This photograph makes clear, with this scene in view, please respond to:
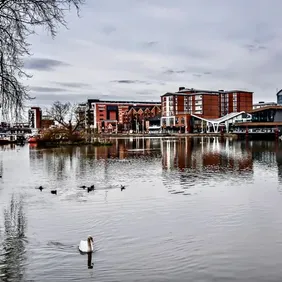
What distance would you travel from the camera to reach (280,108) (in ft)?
307

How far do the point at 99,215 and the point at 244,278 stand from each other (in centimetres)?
597

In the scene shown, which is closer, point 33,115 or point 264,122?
point 33,115

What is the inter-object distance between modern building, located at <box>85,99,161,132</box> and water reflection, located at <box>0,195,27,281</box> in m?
129

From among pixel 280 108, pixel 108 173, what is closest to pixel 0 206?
pixel 108 173

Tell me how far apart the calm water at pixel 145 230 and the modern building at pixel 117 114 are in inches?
4885

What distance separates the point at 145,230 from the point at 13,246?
3372mm

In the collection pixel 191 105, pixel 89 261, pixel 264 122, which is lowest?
pixel 89 261

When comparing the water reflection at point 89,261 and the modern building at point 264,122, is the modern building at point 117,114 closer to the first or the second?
the modern building at point 264,122

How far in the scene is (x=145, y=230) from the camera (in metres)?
11.1

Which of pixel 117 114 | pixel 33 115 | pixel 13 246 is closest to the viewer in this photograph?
pixel 13 246

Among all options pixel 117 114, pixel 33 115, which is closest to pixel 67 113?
pixel 33 115

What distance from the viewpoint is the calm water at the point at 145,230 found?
321 inches

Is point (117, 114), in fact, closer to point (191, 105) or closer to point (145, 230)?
point (191, 105)

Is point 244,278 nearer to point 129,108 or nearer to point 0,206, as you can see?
point 0,206
